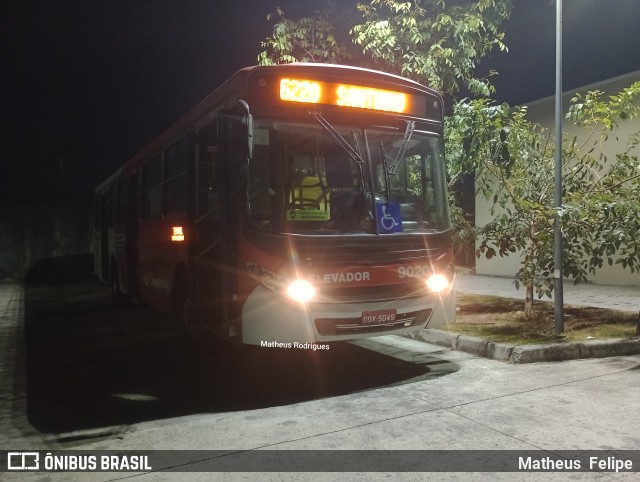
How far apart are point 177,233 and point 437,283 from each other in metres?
3.62

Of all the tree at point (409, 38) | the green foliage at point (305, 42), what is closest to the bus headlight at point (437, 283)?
the tree at point (409, 38)

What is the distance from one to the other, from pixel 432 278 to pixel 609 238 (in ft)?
9.71

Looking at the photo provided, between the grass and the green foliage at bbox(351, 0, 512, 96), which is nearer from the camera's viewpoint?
the grass

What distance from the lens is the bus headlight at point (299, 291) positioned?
18.1ft

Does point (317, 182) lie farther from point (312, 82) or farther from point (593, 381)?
point (593, 381)

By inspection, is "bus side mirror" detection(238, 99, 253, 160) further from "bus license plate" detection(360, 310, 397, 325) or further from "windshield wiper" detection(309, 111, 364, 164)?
"bus license plate" detection(360, 310, 397, 325)

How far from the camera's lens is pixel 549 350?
273 inches

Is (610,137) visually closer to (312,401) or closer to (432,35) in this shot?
(432,35)

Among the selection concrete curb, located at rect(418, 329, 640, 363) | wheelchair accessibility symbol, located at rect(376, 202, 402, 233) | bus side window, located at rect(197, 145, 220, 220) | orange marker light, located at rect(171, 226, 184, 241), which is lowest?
concrete curb, located at rect(418, 329, 640, 363)

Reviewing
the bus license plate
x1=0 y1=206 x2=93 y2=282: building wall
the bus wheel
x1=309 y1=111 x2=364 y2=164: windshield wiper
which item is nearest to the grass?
the bus license plate

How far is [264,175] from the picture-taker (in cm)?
560

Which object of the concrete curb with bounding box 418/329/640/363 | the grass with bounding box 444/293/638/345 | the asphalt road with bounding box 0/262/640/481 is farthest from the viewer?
the grass with bounding box 444/293/638/345

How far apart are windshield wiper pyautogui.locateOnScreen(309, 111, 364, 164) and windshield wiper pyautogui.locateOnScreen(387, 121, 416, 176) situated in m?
0.39

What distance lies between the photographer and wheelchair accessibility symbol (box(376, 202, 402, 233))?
19.3 ft
